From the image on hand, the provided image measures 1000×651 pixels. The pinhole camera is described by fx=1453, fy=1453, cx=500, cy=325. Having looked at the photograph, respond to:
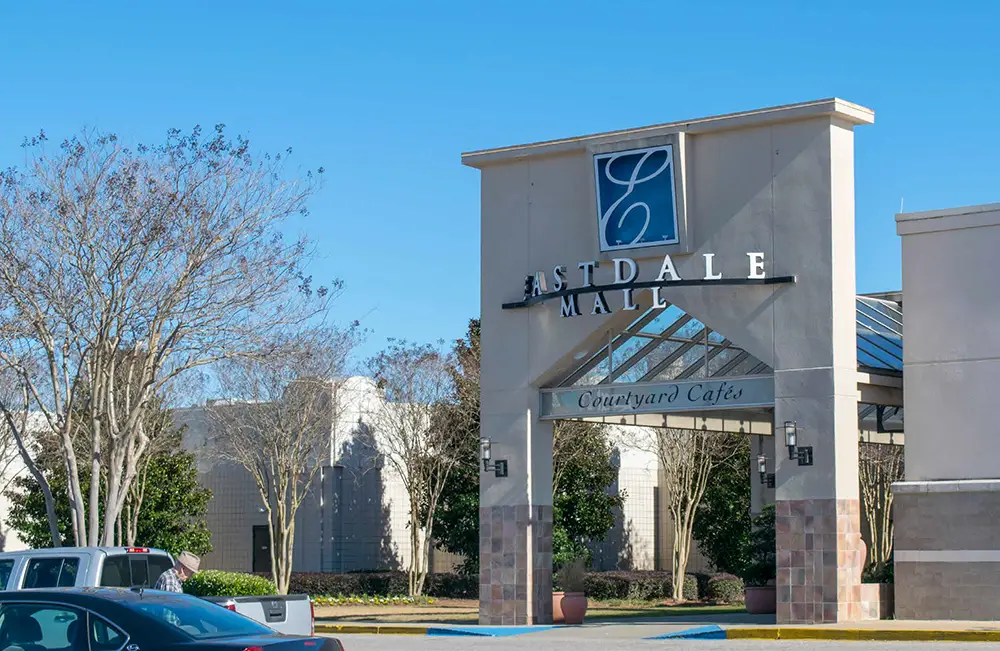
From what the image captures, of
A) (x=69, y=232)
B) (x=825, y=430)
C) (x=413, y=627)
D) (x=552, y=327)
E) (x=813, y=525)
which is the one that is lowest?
(x=413, y=627)

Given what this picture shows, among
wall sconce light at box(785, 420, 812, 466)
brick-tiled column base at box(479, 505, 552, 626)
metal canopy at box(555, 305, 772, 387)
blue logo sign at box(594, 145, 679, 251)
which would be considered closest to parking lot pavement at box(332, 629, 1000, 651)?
brick-tiled column base at box(479, 505, 552, 626)

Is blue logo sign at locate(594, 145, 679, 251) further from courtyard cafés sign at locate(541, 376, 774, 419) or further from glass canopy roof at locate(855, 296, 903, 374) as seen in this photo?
glass canopy roof at locate(855, 296, 903, 374)

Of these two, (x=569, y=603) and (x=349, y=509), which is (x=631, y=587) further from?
(x=569, y=603)

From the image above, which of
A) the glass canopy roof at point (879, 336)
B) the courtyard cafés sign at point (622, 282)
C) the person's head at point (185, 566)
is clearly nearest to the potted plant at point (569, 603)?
the courtyard cafés sign at point (622, 282)

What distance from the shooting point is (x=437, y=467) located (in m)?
40.2

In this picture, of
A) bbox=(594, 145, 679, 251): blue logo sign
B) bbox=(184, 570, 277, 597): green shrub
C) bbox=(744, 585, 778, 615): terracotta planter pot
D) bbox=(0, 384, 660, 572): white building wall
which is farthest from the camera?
bbox=(0, 384, 660, 572): white building wall

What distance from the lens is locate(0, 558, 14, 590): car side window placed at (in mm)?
17547

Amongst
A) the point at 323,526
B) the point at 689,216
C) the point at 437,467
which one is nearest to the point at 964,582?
the point at 689,216

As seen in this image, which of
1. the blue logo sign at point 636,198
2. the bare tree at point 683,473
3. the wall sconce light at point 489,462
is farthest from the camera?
the bare tree at point 683,473

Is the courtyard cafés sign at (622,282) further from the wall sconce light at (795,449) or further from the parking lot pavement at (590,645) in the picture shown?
the parking lot pavement at (590,645)

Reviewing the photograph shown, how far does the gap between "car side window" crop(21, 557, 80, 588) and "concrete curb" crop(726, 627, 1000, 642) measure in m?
10.9

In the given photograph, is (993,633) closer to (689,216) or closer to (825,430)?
(825,430)

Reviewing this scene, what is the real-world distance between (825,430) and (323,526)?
21260 mm

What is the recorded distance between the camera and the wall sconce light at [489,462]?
27.3 m
